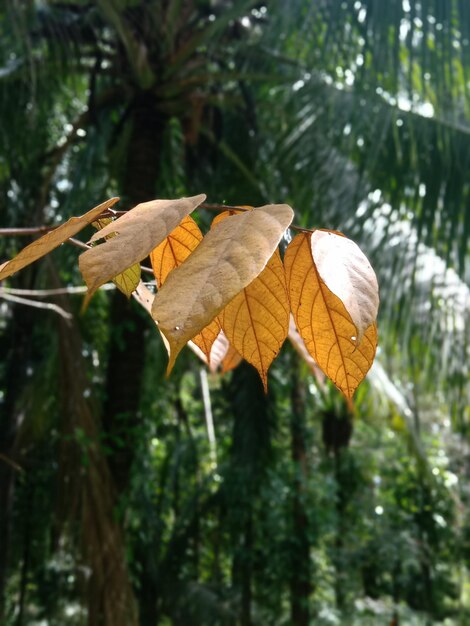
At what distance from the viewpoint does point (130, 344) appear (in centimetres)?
244

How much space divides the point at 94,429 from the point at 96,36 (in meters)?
1.28

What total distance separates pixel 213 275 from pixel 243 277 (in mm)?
12

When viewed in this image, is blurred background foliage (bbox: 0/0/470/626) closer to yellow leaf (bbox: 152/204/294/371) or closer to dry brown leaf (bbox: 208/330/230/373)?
dry brown leaf (bbox: 208/330/230/373)

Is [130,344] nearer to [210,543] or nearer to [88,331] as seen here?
[88,331]

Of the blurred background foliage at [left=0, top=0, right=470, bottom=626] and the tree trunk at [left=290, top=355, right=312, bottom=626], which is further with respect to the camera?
the tree trunk at [left=290, top=355, right=312, bottom=626]

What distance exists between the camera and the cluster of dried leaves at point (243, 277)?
9.5 inches

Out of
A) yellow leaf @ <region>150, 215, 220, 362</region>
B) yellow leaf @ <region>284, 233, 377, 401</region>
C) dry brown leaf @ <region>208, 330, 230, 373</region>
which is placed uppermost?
dry brown leaf @ <region>208, 330, 230, 373</region>

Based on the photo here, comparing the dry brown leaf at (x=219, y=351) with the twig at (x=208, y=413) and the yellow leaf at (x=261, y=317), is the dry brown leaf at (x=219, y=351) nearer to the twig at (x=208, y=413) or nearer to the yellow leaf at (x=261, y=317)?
the yellow leaf at (x=261, y=317)

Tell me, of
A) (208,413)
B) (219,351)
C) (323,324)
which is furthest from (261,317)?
(208,413)

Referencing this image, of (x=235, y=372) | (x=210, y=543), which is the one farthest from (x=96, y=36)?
(x=210, y=543)

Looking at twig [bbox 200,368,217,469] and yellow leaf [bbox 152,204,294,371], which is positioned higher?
twig [bbox 200,368,217,469]

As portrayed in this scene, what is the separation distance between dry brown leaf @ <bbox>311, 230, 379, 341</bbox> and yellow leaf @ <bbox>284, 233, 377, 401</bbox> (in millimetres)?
43

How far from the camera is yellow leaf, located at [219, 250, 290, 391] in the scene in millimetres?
339

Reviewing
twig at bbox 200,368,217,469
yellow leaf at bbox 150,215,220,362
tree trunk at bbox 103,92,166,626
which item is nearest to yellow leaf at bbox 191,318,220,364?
yellow leaf at bbox 150,215,220,362
